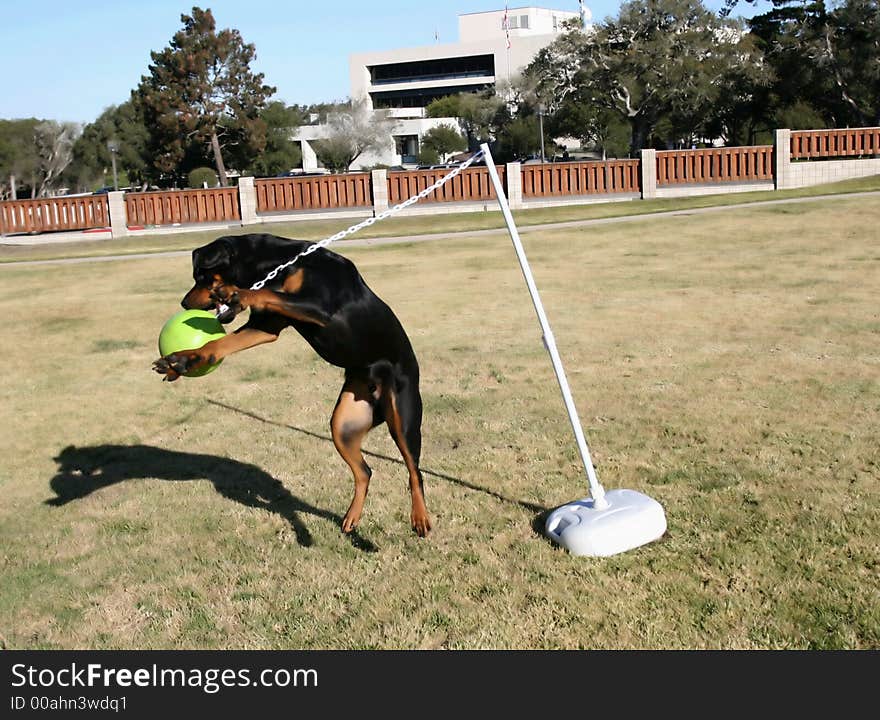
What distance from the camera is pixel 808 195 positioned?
31.2m

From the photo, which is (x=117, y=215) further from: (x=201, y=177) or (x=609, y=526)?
(x=201, y=177)

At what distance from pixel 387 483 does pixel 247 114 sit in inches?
2623

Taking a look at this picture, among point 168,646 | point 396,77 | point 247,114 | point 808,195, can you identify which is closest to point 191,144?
point 247,114

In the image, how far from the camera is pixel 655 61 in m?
60.7

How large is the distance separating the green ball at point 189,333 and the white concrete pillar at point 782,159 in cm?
3260

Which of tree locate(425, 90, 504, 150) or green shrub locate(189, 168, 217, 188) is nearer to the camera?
green shrub locate(189, 168, 217, 188)

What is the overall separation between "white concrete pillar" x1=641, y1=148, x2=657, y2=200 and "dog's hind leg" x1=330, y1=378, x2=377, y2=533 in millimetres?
30102

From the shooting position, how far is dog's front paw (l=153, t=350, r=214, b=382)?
4602 millimetres

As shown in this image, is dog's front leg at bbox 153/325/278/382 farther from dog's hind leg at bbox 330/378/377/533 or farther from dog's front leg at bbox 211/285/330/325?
dog's hind leg at bbox 330/378/377/533

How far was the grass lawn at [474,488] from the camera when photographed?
490cm

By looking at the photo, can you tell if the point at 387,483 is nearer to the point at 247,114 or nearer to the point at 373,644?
the point at 373,644

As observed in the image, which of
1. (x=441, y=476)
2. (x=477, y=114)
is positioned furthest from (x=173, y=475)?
(x=477, y=114)

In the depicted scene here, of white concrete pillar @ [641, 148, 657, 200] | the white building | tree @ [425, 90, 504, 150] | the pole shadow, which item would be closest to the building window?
the white building

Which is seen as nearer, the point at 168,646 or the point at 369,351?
the point at 168,646
